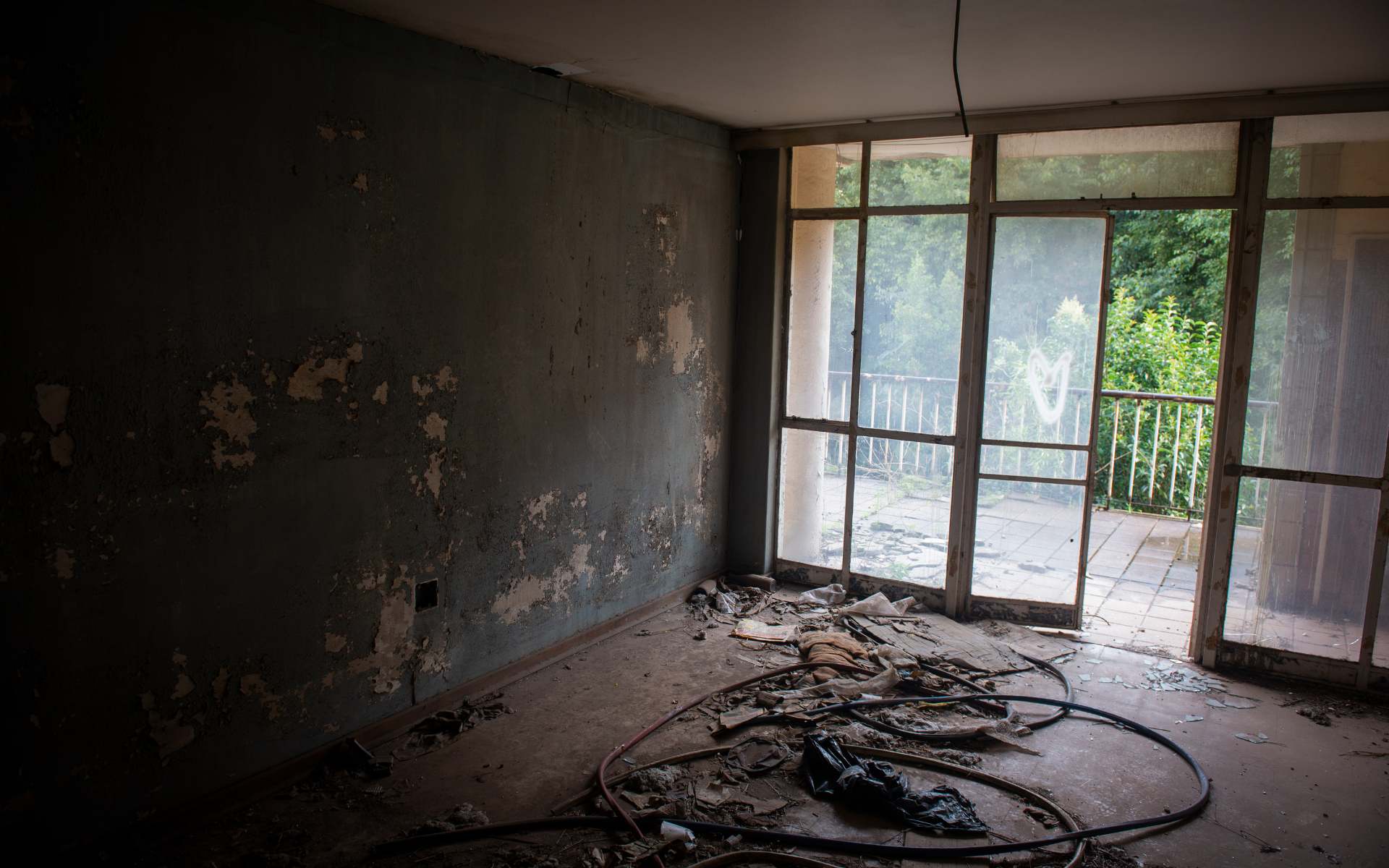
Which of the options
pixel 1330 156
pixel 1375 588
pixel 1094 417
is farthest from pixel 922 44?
pixel 1375 588

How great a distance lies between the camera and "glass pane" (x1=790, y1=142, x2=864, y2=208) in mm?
5586

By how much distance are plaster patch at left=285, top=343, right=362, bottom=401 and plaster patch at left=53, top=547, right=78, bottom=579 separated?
0.88 m

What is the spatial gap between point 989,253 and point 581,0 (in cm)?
308

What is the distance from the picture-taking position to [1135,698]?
4391 mm

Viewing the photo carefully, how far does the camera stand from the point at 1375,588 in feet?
14.5

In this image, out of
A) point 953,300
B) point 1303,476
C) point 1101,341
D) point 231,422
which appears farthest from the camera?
point 953,300

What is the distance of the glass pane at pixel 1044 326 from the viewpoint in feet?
16.5

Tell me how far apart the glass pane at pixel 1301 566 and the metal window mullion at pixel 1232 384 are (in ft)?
0.21

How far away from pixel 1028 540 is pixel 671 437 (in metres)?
2.34

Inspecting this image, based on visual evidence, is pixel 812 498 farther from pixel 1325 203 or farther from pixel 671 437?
pixel 1325 203

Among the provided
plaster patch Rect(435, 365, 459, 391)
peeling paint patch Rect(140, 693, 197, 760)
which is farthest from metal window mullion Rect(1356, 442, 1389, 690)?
peeling paint patch Rect(140, 693, 197, 760)

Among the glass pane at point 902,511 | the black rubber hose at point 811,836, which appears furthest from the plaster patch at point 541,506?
the glass pane at point 902,511

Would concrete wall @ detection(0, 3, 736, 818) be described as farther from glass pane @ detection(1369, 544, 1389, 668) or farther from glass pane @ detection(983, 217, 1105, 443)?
glass pane @ detection(1369, 544, 1389, 668)

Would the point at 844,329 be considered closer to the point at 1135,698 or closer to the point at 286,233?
the point at 1135,698
